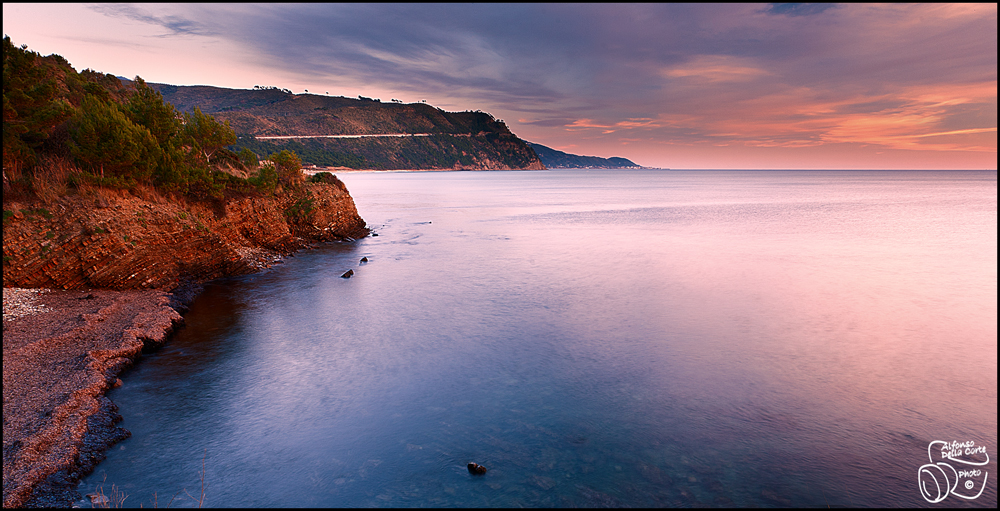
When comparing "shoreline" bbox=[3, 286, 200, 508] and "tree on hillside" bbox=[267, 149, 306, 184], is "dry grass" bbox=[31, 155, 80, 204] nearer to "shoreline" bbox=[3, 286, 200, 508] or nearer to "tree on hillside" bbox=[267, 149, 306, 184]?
"shoreline" bbox=[3, 286, 200, 508]

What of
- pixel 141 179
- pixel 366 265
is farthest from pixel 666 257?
pixel 141 179

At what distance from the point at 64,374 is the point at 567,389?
12158 millimetres

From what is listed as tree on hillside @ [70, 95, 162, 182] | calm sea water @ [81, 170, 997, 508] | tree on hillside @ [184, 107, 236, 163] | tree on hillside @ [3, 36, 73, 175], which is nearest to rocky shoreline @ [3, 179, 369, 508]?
calm sea water @ [81, 170, 997, 508]

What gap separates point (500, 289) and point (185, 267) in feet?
47.2

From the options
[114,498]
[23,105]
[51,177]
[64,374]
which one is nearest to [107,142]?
[51,177]

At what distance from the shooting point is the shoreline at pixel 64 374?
7895mm

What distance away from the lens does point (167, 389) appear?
1161cm

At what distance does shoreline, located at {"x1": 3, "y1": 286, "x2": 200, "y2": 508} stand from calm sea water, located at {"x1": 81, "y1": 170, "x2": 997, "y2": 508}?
0.51m

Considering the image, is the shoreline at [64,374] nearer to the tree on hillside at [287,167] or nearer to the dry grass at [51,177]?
the dry grass at [51,177]

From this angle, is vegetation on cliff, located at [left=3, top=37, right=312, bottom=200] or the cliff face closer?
the cliff face

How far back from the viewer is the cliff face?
640 inches

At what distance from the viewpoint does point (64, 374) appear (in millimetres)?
10953

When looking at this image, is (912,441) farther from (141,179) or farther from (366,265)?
(141,179)

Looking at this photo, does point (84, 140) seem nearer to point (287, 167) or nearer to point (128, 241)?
point (128, 241)
